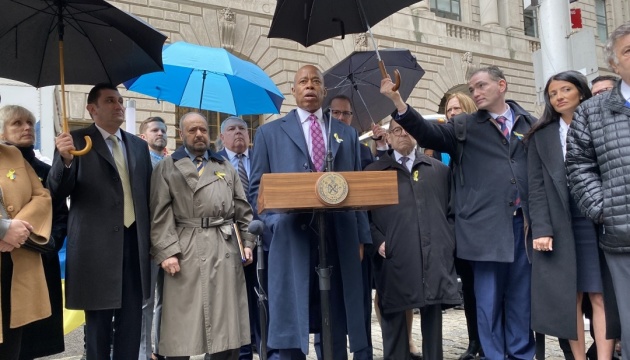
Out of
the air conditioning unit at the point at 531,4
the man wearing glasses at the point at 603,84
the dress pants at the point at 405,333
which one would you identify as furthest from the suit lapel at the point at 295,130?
the air conditioning unit at the point at 531,4

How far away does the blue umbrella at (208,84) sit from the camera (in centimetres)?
644

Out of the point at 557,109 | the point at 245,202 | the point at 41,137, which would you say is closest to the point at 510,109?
the point at 557,109

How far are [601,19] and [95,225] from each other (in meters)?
28.7

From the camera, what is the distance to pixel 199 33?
1717 cm

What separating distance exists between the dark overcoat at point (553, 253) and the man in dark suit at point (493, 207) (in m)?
0.23

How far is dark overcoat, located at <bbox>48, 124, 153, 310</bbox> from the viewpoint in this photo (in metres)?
4.30

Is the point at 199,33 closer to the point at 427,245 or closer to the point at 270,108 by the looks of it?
the point at 270,108

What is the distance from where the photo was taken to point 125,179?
4.66 meters

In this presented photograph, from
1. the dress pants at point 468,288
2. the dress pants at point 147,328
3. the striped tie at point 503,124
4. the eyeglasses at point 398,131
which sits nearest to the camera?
the striped tie at point 503,124

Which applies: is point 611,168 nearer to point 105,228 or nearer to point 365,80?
point 105,228

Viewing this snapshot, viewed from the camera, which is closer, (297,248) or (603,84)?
(297,248)

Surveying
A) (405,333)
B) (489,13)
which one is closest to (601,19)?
(489,13)

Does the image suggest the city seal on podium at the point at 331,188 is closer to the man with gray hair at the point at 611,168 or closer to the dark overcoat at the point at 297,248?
the dark overcoat at the point at 297,248

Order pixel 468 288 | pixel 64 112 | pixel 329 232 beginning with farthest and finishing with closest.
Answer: pixel 468 288
pixel 329 232
pixel 64 112
